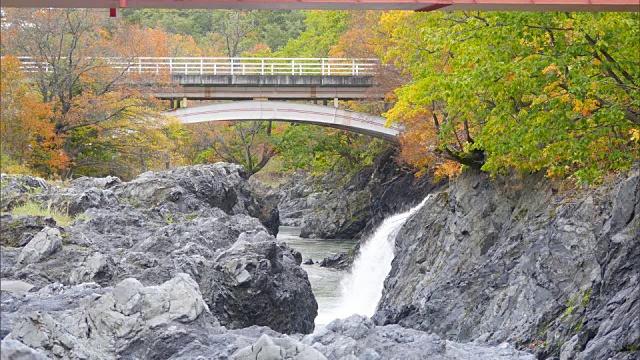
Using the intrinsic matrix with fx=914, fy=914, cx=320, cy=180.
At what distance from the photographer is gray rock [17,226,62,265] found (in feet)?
36.3

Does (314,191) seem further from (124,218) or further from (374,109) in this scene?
(124,218)

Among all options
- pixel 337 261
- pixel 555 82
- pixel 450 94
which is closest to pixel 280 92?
pixel 337 261

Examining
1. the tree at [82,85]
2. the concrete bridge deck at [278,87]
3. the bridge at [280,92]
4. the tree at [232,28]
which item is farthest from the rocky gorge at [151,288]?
the tree at [232,28]

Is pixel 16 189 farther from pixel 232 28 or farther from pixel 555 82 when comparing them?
pixel 232 28

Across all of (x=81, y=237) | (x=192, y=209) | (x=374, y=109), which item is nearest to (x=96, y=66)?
(x=81, y=237)

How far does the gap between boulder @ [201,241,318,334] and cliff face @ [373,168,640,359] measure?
3569 millimetres

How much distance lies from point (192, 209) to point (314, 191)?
3818cm

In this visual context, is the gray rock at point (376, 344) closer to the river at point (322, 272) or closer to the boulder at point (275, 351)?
the boulder at point (275, 351)

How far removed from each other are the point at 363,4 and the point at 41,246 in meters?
5.14

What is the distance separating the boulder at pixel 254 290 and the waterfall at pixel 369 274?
8.88 m

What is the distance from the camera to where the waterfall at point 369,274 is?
3066 cm

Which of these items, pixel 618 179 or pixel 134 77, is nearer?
pixel 618 179

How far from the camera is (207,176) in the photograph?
80.1ft

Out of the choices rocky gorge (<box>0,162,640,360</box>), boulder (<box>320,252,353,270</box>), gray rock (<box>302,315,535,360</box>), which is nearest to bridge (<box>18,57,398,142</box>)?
boulder (<box>320,252,353,270</box>)
